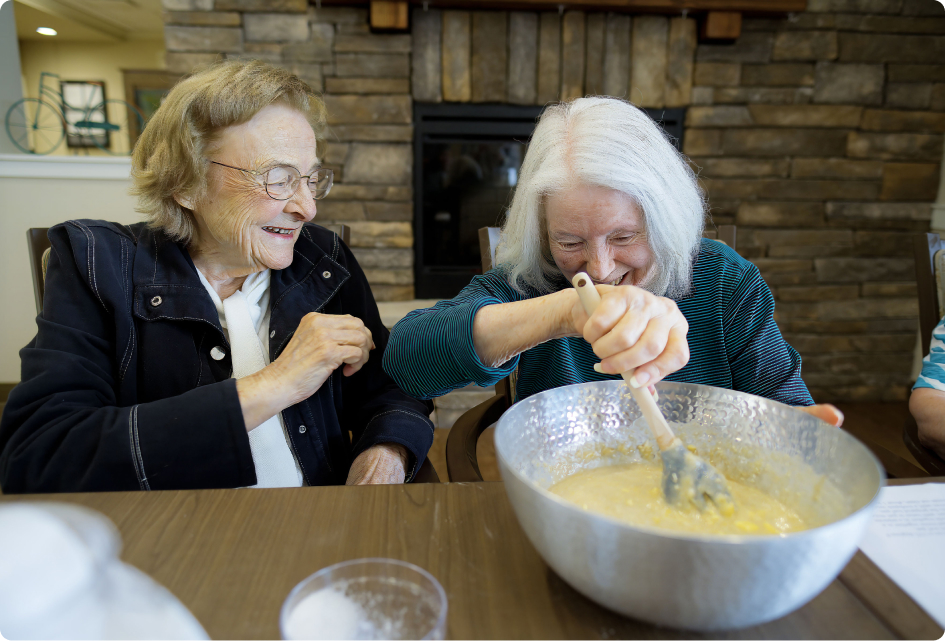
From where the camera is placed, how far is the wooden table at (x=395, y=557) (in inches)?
20.9

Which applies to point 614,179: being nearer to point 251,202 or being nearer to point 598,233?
point 598,233

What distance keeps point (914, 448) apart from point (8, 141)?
12.8ft

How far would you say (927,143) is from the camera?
2.86 meters

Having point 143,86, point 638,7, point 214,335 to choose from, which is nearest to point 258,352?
point 214,335

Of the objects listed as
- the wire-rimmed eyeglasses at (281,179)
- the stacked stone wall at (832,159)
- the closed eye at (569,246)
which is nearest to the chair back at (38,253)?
the wire-rimmed eyeglasses at (281,179)

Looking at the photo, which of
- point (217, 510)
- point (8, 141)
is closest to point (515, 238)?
point (217, 510)

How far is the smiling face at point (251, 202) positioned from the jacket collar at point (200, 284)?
2.0 inches

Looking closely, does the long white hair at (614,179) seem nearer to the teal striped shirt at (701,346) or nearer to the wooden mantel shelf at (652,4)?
the teal striped shirt at (701,346)

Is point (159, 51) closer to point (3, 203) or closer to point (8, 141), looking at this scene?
point (8, 141)

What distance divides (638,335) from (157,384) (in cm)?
89

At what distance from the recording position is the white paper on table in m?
0.59

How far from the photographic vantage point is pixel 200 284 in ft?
3.80

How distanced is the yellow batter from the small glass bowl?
0.22 metres

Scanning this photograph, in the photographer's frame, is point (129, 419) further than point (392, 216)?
No
